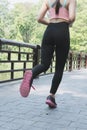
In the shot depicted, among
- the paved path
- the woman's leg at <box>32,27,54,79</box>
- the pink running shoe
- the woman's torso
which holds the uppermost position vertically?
the woman's torso

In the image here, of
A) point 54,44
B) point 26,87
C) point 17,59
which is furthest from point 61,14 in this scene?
point 17,59

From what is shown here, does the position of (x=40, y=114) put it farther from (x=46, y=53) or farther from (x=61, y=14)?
(x=61, y=14)

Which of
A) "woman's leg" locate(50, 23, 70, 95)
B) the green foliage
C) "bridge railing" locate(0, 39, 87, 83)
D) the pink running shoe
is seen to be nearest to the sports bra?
"woman's leg" locate(50, 23, 70, 95)

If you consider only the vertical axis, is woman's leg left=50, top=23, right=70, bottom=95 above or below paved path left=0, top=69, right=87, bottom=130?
above

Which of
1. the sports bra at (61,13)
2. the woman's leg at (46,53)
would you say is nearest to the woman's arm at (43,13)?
the sports bra at (61,13)

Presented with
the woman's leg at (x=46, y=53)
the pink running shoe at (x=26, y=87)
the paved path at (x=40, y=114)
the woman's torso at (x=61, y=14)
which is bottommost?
the paved path at (x=40, y=114)

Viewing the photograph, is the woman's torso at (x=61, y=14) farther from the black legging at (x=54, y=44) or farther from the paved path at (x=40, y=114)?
the paved path at (x=40, y=114)

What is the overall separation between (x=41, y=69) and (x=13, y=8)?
2984 inches

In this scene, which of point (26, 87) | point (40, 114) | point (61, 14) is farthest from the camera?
point (61, 14)

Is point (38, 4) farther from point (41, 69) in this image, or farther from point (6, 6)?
point (41, 69)

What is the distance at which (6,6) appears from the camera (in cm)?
8438

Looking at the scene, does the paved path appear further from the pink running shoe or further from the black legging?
the black legging

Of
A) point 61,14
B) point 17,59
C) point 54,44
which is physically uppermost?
point 61,14

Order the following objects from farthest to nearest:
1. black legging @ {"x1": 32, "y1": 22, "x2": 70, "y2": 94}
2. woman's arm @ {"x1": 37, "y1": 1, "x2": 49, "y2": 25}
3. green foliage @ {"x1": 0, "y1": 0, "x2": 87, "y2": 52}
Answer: green foliage @ {"x1": 0, "y1": 0, "x2": 87, "y2": 52} < woman's arm @ {"x1": 37, "y1": 1, "x2": 49, "y2": 25} < black legging @ {"x1": 32, "y1": 22, "x2": 70, "y2": 94}
